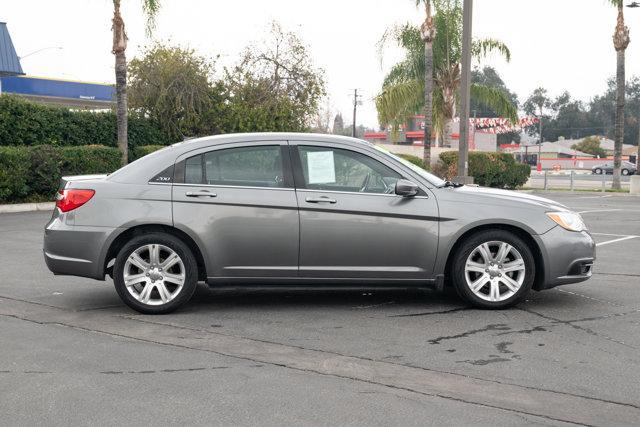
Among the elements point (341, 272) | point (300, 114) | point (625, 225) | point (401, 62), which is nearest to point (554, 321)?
point (341, 272)

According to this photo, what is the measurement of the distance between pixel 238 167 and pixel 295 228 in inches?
30.6

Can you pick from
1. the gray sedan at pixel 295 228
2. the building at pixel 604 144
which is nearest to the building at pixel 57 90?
the gray sedan at pixel 295 228

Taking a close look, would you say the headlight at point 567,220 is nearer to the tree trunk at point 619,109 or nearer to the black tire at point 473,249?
the black tire at point 473,249

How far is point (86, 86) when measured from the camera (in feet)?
169

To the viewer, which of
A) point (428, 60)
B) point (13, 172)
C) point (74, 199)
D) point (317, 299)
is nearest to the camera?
point (74, 199)

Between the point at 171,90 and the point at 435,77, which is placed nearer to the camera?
the point at 171,90

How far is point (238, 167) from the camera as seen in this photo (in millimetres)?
7094

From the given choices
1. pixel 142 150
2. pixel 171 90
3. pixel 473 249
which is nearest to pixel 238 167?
pixel 473 249

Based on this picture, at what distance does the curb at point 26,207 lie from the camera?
1786 centimetres

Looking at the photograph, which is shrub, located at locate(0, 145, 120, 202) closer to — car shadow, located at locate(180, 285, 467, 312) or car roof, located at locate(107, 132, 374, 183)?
car shadow, located at locate(180, 285, 467, 312)

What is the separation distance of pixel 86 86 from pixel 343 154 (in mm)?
47591

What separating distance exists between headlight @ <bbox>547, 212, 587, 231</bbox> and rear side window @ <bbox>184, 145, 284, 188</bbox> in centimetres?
249

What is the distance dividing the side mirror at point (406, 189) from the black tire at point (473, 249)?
66 centimetres

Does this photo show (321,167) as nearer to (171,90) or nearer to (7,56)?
(171,90)
